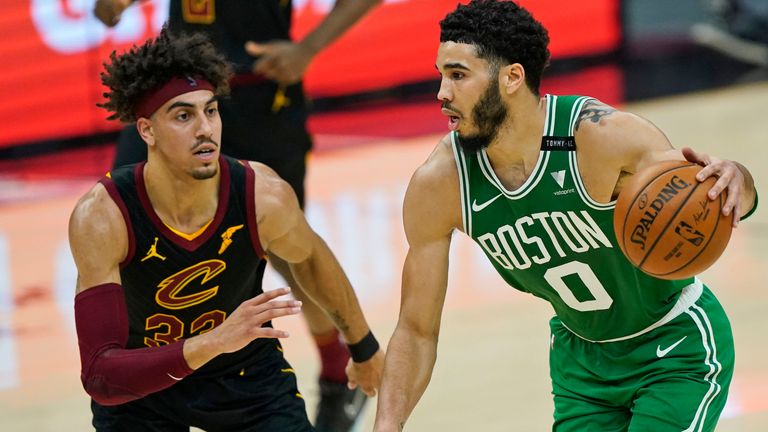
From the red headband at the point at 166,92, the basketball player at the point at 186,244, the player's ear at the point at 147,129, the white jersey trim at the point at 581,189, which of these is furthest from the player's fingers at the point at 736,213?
the player's ear at the point at 147,129

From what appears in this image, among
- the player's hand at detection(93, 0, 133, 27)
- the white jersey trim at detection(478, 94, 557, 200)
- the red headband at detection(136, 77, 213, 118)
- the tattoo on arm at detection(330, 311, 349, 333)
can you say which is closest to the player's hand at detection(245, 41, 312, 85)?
the player's hand at detection(93, 0, 133, 27)

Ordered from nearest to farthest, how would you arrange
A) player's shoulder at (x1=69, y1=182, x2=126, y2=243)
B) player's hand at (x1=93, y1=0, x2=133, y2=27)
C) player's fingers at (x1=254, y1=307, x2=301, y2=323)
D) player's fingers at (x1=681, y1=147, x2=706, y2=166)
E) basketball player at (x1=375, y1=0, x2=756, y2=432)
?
player's fingers at (x1=681, y1=147, x2=706, y2=166) → player's fingers at (x1=254, y1=307, x2=301, y2=323) → basketball player at (x1=375, y1=0, x2=756, y2=432) → player's shoulder at (x1=69, y1=182, x2=126, y2=243) → player's hand at (x1=93, y1=0, x2=133, y2=27)

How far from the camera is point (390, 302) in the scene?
734 cm

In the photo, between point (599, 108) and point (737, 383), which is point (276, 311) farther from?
point (737, 383)

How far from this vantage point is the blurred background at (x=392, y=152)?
20.4 feet

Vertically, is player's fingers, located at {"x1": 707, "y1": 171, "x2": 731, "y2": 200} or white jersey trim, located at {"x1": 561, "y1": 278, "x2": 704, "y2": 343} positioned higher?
player's fingers, located at {"x1": 707, "y1": 171, "x2": 731, "y2": 200}

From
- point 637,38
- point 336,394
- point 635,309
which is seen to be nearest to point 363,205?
point 336,394

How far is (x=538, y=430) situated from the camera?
5504mm

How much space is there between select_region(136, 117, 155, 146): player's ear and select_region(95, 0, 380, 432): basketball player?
1.22 m

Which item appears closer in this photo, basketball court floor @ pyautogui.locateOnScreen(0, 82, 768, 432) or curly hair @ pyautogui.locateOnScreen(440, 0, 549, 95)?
curly hair @ pyautogui.locateOnScreen(440, 0, 549, 95)

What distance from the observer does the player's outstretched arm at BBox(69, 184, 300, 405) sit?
365 centimetres

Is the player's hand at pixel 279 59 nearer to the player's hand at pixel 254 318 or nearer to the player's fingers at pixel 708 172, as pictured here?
the player's hand at pixel 254 318

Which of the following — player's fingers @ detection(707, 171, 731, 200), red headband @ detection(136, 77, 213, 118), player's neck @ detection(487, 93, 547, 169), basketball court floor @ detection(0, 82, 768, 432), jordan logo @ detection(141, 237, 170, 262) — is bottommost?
basketball court floor @ detection(0, 82, 768, 432)

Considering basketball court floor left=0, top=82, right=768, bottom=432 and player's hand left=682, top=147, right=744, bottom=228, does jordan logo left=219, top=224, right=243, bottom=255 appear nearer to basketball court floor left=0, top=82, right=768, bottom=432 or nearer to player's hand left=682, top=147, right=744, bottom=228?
player's hand left=682, top=147, right=744, bottom=228
